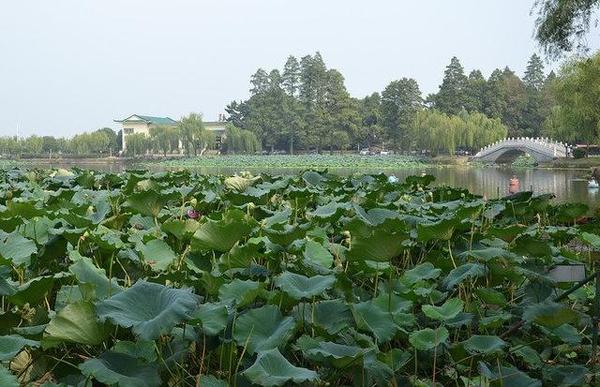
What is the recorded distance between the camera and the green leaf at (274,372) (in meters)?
0.94

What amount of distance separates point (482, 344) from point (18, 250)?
1085 mm

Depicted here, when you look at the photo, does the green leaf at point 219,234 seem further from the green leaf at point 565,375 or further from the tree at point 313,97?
the tree at point 313,97

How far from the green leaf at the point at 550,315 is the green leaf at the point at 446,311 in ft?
0.49

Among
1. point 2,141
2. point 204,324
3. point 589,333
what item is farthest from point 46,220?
point 2,141

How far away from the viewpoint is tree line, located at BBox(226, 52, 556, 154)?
50375 millimetres

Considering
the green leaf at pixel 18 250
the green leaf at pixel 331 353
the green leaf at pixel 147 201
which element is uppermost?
the green leaf at pixel 147 201

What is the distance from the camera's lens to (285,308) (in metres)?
1.34

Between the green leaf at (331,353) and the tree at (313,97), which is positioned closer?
the green leaf at (331,353)

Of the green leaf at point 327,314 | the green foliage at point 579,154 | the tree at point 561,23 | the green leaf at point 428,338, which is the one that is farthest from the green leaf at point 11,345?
the green foliage at point 579,154

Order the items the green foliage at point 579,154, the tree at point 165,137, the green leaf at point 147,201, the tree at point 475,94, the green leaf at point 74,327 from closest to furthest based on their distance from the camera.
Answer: the green leaf at point 74,327 < the green leaf at point 147,201 < the green foliage at point 579,154 < the tree at point 475,94 < the tree at point 165,137

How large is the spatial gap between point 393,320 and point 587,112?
24.1 m

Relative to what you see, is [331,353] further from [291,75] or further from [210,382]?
[291,75]

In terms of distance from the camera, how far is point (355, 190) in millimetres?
3625

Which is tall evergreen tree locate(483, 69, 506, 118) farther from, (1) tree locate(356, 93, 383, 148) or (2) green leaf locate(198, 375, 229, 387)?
(2) green leaf locate(198, 375, 229, 387)
